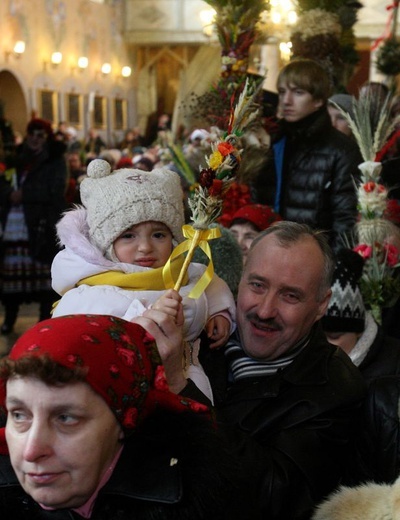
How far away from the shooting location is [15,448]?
165cm

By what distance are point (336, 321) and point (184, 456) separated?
1.85 meters

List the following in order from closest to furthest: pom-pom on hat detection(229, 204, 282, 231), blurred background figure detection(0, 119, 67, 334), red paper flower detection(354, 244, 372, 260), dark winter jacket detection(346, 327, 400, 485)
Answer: dark winter jacket detection(346, 327, 400, 485) < red paper flower detection(354, 244, 372, 260) < pom-pom on hat detection(229, 204, 282, 231) < blurred background figure detection(0, 119, 67, 334)

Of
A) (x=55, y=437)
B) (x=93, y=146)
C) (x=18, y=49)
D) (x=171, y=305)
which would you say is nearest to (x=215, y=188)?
(x=171, y=305)

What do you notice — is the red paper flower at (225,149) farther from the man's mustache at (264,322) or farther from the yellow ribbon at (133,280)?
the man's mustache at (264,322)

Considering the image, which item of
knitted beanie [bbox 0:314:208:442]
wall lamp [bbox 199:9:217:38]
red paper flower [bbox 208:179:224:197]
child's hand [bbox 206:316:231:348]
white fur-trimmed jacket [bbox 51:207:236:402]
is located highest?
wall lamp [bbox 199:9:217:38]

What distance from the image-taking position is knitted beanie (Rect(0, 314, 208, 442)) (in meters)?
1.66

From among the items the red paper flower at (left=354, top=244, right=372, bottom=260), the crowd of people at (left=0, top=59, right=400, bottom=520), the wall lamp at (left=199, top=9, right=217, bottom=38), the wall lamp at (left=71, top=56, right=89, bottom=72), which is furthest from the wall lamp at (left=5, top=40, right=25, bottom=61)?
the red paper flower at (left=354, top=244, right=372, bottom=260)

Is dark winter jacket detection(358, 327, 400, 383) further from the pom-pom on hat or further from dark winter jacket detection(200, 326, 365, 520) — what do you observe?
the pom-pom on hat

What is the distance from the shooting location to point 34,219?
26.9ft

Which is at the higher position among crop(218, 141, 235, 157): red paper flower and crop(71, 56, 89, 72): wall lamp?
crop(218, 141, 235, 157): red paper flower

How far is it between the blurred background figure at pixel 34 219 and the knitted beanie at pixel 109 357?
6385 millimetres

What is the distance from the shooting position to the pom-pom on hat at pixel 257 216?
4664 millimetres

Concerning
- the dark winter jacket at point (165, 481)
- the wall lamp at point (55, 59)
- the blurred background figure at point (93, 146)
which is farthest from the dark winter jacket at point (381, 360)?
the wall lamp at point (55, 59)

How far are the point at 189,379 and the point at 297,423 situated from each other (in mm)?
326
